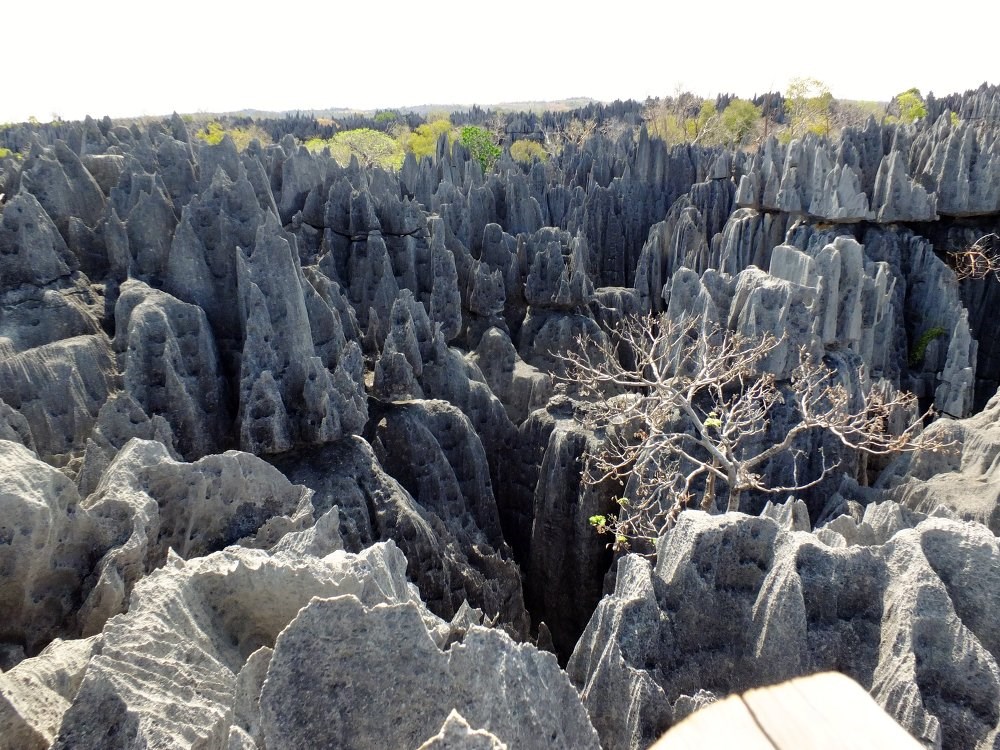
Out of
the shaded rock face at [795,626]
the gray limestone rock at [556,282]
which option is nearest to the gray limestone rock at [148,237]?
the shaded rock face at [795,626]

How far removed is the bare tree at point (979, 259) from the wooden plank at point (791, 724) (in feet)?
71.0

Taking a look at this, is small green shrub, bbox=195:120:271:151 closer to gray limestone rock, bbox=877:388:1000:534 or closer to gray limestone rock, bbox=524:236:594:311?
gray limestone rock, bbox=524:236:594:311

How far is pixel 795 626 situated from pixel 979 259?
2026 centimetres

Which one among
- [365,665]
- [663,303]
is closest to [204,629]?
[365,665]

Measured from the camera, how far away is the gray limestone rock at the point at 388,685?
2.89 m

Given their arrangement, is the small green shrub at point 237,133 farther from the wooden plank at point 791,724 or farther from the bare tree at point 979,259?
the wooden plank at point 791,724

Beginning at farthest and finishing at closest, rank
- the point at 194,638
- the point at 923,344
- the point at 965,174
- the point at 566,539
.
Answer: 1. the point at 965,174
2. the point at 923,344
3. the point at 566,539
4. the point at 194,638

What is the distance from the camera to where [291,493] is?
6941 mm

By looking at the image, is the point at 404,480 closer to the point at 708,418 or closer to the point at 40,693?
the point at 708,418

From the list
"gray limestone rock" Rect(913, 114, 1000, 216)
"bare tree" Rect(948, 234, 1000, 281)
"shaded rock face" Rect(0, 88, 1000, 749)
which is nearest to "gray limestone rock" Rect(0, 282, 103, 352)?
"shaded rock face" Rect(0, 88, 1000, 749)

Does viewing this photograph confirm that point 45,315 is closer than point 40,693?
No

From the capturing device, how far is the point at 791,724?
51.9 inches

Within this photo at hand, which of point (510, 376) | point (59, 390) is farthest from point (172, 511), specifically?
point (510, 376)

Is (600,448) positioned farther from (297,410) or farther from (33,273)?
(33,273)
